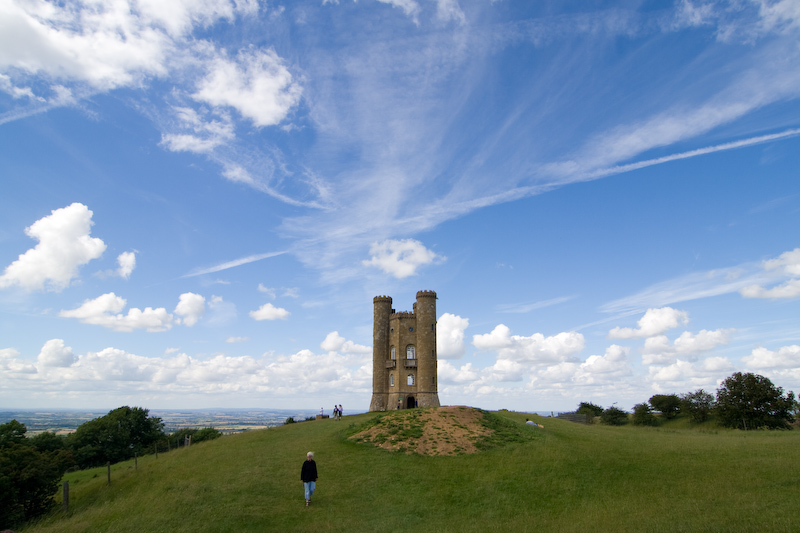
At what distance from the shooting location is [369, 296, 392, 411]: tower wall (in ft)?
182

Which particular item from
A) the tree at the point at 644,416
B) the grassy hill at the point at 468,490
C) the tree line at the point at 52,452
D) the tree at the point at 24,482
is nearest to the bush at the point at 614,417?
the tree at the point at 644,416

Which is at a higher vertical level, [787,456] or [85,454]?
[787,456]

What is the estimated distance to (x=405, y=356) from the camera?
2164 inches

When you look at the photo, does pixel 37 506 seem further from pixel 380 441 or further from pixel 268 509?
pixel 380 441

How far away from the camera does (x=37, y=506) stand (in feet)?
74.3

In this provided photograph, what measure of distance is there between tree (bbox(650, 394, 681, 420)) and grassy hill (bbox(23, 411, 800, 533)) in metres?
44.9

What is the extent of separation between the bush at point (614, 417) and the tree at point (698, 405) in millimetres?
8897

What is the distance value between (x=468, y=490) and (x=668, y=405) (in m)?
64.3

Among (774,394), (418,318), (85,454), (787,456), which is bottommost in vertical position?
(85,454)

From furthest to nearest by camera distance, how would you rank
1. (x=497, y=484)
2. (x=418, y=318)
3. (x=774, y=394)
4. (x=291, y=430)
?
(x=418, y=318) → (x=774, y=394) → (x=291, y=430) → (x=497, y=484)

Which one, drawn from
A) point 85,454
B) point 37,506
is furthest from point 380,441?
point 85,454

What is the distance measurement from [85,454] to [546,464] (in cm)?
5343

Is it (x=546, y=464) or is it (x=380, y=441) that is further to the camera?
(x=380, y=441)

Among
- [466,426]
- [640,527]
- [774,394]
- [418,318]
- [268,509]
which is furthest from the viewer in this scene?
[418,318]
